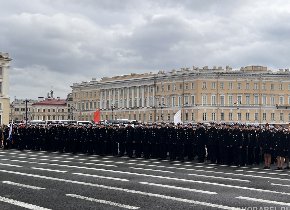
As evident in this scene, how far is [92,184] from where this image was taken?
40.9 ft

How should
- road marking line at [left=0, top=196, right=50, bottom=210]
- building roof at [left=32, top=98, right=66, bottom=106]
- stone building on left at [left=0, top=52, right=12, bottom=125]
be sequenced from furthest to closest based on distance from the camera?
1. building roof at [left=32, top=98, right=66, bottom=106]
2. stone building on left at [left=0, top=52, right=12, bottom=125]
3. road marking line at [left=0, top=196, right=50, bottom=210]

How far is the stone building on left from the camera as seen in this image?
101 meters

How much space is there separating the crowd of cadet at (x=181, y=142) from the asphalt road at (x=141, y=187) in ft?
3.29

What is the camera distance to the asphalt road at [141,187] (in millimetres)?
9805

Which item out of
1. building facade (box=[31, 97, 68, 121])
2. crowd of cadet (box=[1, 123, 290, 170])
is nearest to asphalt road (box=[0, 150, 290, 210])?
crowd of cadet (box=[1, 123, 290, 170])

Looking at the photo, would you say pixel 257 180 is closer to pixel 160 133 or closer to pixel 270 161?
pixel 270 161

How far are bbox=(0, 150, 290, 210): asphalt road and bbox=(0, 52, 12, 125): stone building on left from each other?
86.4 m

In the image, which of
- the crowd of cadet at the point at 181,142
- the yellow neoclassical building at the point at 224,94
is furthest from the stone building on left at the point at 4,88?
the crowd of cadet at the point at 181,142

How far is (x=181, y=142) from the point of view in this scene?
65.2ft

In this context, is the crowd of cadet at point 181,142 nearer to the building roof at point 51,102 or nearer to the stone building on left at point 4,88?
the stone building on left at point 4,88

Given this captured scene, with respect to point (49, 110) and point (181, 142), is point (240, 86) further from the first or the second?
point (181, 142)

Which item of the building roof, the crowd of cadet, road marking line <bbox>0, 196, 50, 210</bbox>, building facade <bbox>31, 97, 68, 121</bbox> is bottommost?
road marking line <bbox>0, 196, 50, 210</bbox>

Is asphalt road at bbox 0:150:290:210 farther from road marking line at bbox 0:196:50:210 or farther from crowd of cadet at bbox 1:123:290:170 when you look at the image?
crowd of cadet at bbox 1:123:290:170

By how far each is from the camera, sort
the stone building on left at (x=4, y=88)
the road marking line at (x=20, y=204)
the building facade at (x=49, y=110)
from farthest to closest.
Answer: the building facade at (x=49, y=110) < the stone building on left at (x=4, y=88) < the road marking line at (x=20, y=204)
